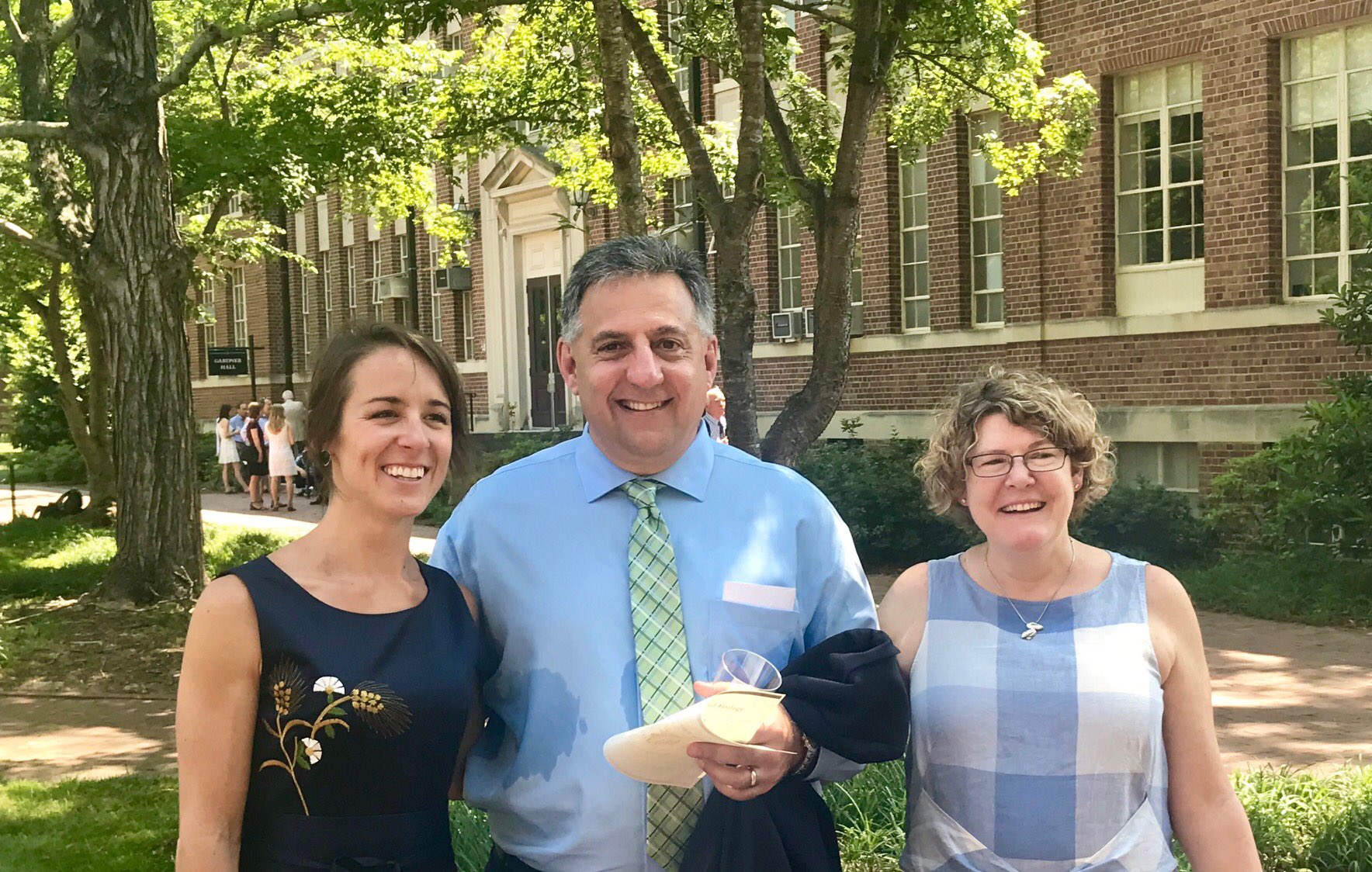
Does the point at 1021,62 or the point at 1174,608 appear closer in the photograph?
the point at 1174,608

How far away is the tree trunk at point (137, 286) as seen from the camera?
38.3 ft

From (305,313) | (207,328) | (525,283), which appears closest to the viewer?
(525,283)

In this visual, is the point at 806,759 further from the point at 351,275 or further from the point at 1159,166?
the point at 351,275

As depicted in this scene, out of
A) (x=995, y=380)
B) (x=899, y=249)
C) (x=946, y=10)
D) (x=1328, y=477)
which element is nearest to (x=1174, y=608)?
(x=995, y=380)

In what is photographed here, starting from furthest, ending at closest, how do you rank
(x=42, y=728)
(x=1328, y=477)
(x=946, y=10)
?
1. (x=1328, y=477)
2. (x=946, y=10)
3. (x=42, y=728)

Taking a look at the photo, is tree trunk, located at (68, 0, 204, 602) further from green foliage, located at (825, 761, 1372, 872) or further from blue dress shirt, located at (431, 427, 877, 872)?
blue dress shirt, located at (431, 427, 877, 872)

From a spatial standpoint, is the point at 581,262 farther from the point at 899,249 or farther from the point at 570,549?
the point at 899,249

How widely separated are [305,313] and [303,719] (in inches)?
1345

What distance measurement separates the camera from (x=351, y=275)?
34.0m

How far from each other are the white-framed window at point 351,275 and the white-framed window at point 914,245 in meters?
17.5

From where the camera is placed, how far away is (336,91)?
15500mm

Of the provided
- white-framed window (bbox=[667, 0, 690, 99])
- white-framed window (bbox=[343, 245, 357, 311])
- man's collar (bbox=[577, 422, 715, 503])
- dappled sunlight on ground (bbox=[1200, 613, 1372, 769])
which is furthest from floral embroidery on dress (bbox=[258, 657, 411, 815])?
white-framed window (bbox=[343, 245, 357, 311])

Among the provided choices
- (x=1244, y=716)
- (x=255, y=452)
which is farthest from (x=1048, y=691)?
(x=255, y=452)

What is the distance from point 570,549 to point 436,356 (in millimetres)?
464
